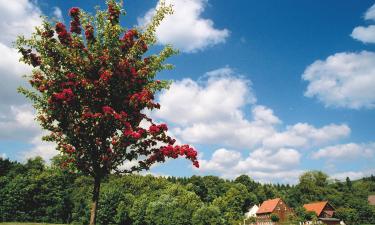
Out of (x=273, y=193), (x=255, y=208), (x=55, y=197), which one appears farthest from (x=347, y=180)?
(x=55, y=197)

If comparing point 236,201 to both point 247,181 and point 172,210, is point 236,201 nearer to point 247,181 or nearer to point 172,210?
point 247,181

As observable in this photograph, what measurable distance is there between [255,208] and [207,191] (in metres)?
22.6

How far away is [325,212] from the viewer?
107 metres

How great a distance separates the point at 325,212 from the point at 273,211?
16.6m

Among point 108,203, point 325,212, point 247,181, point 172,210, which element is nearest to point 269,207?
point 325,212

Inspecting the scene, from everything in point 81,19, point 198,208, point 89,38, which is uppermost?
point 81,19

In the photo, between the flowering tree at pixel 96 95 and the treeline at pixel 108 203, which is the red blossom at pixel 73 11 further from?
the treeline at pixel 108 203

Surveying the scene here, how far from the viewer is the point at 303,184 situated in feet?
471

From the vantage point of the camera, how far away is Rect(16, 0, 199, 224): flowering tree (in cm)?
1142

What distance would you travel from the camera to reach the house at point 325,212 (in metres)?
104

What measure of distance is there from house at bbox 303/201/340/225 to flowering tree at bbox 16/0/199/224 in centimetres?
10221

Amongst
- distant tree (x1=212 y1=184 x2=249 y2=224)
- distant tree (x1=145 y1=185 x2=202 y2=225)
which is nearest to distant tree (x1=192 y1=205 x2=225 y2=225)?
distant tree (x1=145 y1=185 x2=202 y2=225)

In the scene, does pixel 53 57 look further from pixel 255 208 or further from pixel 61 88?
pixel 255 208

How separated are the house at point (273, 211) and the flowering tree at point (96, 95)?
360ft
